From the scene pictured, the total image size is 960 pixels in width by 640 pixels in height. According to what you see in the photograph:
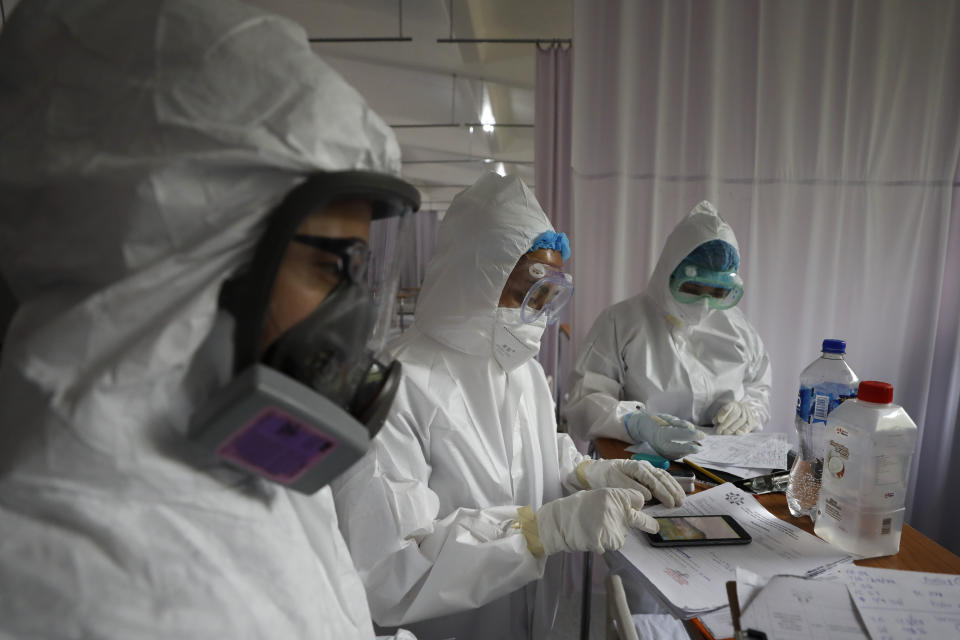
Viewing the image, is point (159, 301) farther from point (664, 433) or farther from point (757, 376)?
point (757, 376)

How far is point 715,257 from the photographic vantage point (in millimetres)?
2178

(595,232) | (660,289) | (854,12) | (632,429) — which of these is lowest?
(632,429)

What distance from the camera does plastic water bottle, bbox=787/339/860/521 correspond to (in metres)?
1.20

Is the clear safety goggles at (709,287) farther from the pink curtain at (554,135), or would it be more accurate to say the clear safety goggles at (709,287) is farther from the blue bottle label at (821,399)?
the pink curtain at (554,135)

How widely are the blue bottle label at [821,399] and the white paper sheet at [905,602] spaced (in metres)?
0.45

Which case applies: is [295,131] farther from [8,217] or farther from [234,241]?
[8,217]

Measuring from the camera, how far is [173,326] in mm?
476

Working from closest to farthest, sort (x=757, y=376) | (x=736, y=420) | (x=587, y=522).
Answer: (x=587, y=522) < (x=736, y=420) < (x=757, y=376)

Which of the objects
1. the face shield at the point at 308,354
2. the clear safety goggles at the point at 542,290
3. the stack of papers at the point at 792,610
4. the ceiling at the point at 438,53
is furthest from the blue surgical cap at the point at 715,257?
the ceiling at the point at 438,53

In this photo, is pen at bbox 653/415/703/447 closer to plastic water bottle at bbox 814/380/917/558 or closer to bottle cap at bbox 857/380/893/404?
plastic water bottle at bbox 814/380/917/558

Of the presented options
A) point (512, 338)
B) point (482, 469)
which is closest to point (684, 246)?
point (512, 338)

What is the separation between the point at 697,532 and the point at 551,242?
2.67 ft

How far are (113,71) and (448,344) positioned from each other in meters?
0.95

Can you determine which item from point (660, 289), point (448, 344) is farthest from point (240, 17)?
point (660, 289)
